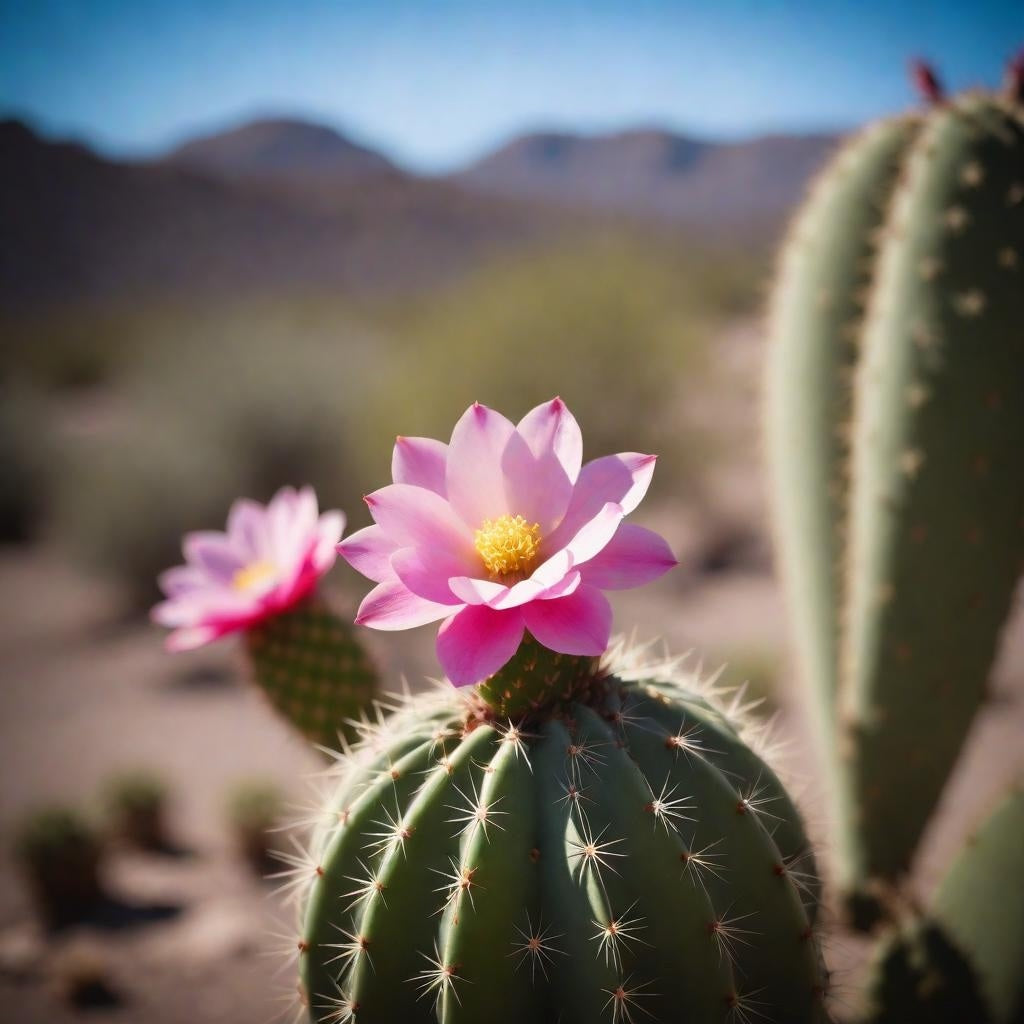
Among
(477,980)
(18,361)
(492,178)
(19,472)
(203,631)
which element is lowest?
(477,980)

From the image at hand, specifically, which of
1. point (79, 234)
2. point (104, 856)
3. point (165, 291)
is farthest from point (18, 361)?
point (104, 856)

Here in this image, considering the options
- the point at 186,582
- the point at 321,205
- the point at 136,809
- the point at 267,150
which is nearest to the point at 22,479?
the point at 136,809

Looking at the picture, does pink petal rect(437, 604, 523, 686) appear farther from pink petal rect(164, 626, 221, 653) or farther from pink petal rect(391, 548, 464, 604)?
pink petal rect(164, 626, 221, 653)

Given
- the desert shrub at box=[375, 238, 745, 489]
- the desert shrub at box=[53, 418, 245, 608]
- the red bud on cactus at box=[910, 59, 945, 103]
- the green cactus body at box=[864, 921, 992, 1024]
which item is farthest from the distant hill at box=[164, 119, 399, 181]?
the green cactus body at box=[864, 921, 992, 1024]

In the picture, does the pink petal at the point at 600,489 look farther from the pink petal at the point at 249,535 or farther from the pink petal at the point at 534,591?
the pink petal at the point at 249,535

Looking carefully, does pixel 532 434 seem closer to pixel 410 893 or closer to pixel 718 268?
pixel 410 893

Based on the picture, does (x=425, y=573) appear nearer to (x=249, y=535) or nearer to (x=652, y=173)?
(x=249, y=535)

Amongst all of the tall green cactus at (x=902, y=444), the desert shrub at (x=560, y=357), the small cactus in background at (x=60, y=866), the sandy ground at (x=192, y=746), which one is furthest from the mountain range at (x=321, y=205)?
the small cactus in background at (x=60, y=866)
